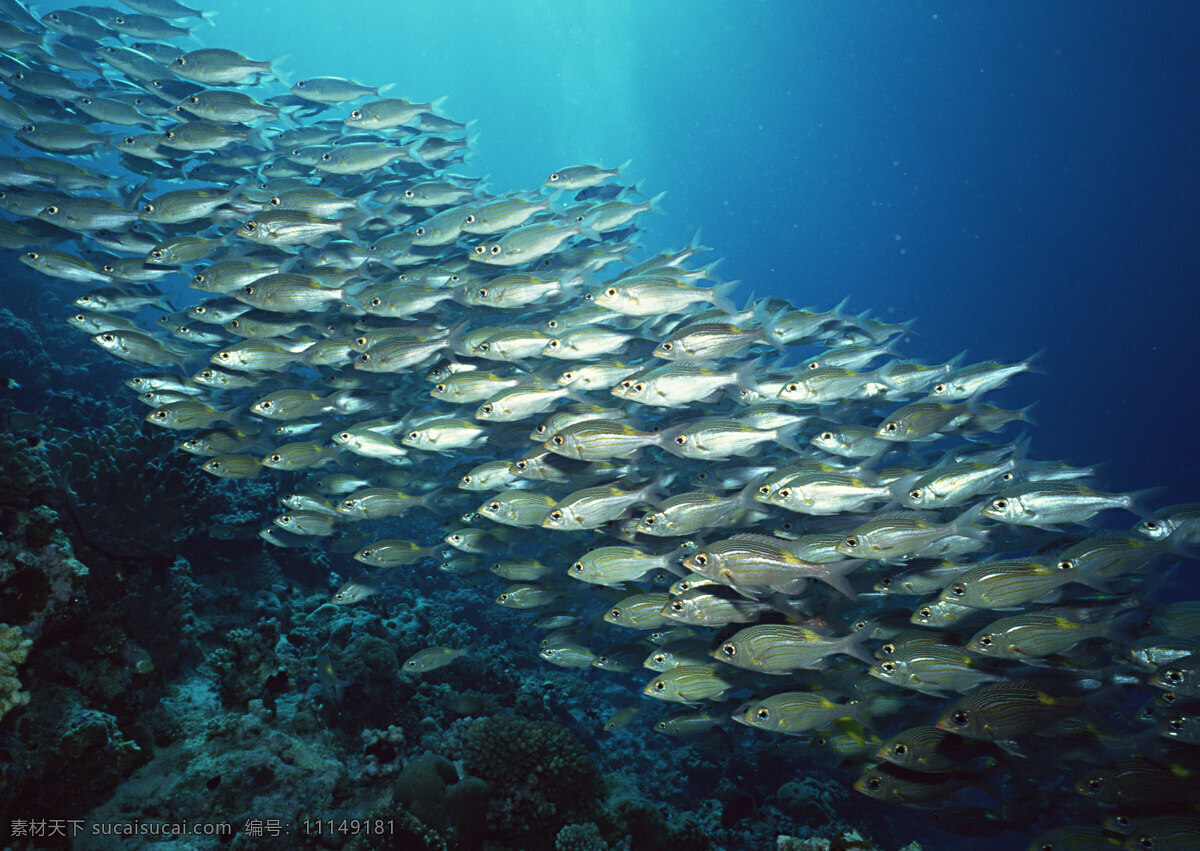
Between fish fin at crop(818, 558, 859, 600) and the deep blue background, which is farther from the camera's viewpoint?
the deep blue background

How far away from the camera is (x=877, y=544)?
4484 mm

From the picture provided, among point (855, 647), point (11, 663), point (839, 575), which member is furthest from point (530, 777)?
point (11, 663)

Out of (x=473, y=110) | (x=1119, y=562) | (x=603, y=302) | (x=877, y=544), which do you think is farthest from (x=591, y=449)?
(x=473, y=110)

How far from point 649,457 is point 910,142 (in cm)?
10040

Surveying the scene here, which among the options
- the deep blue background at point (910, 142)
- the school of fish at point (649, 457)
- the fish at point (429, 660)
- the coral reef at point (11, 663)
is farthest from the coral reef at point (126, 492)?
the deep blue background at point (910, 142)

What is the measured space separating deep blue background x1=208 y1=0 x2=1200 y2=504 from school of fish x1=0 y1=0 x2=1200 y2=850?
21045 millimetres

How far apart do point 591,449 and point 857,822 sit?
25.5ft

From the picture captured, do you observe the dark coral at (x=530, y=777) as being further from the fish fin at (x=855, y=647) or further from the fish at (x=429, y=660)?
the fish fin at (x=855, y=647)

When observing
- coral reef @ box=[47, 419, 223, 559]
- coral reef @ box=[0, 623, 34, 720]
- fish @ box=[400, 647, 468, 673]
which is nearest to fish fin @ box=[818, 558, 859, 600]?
fish @ box=[400, 647, 468, 673]

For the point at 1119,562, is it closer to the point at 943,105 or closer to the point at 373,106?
the point at 373,106

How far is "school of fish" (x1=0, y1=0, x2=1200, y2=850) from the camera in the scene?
439 centimetres

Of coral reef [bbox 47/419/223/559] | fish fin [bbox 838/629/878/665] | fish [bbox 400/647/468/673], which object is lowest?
fish [bbox 400/647/468/673]

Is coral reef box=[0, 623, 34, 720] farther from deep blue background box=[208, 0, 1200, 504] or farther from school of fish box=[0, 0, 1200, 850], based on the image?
deep blue background box=[208, 0, 1200, 504]

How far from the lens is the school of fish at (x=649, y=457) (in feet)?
14.4
